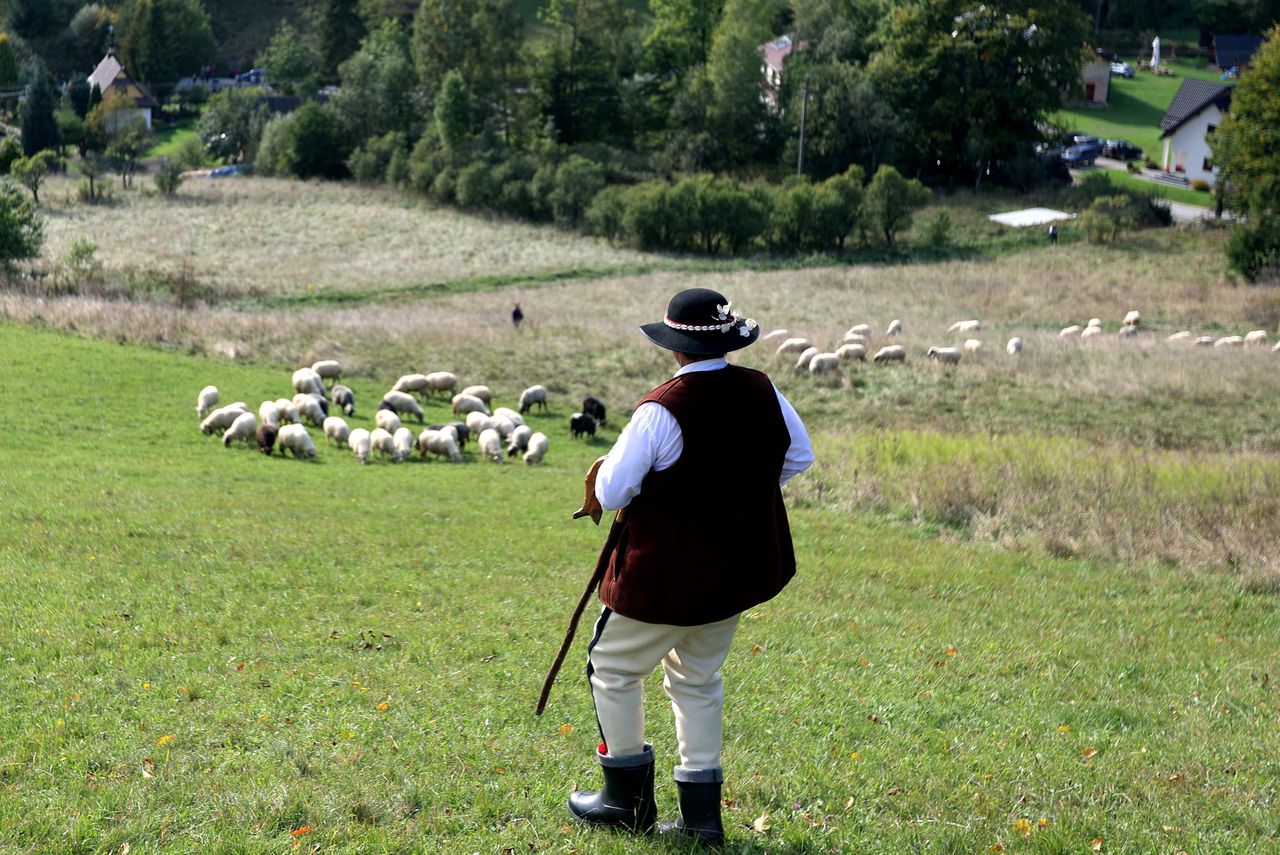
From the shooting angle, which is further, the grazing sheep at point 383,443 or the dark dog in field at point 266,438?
the grazing sheep at point 383,443

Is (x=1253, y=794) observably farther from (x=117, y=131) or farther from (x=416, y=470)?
(x=117, y=131)

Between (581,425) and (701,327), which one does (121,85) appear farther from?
(701,327)

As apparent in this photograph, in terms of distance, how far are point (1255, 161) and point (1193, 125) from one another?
31.7 metres

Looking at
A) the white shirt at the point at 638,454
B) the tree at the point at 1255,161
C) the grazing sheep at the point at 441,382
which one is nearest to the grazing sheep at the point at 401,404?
the grazing sheep at the point at 441,382

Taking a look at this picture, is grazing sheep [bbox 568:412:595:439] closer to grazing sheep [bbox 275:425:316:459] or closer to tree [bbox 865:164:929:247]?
grazing sheep [bbox 275:425:316:459]

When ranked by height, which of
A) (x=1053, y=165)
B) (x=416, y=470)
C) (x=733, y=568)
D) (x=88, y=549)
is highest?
(x=1053, y=165)

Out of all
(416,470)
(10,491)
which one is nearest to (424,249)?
(416,470)

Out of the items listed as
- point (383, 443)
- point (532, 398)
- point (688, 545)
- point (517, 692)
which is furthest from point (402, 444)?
point (688, 545)

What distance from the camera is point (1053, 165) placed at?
7669cm

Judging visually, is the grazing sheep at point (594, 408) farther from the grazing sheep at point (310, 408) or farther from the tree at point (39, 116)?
the tree at point (39, 116)

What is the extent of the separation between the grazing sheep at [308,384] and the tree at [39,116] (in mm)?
70986

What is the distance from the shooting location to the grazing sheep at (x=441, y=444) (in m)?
23.6

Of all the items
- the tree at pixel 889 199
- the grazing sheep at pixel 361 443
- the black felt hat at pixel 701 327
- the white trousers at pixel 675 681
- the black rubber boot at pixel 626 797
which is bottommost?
the grazing sheep at pixel 361 443

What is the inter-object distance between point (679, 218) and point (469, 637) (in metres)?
53.5
